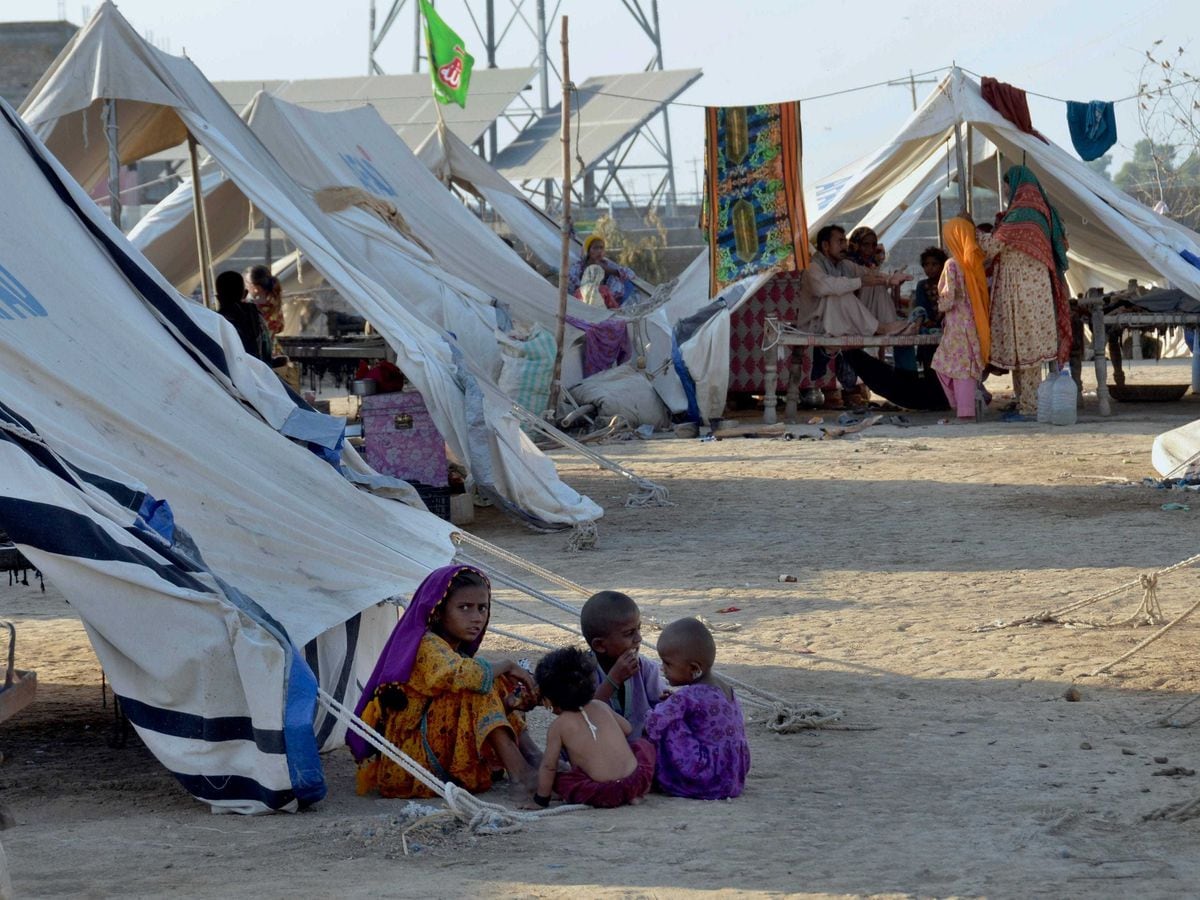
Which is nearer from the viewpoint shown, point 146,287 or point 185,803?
point 185,803

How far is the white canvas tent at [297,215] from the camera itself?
26.5 feet

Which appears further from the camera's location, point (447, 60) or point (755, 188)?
point (447, 60)

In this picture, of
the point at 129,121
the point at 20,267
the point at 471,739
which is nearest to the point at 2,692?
the point at 471,739

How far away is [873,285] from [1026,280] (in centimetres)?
143

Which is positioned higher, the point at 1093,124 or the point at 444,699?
the point at 1093,124

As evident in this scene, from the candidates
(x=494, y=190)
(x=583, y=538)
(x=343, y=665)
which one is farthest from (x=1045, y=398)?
(x=343, y=665)

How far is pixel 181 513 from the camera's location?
14.6 feet

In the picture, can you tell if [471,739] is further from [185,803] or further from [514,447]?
[514,447]

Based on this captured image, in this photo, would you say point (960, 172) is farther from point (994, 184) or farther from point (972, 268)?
point (994, 184)

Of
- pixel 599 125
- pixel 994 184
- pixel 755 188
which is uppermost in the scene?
pixel 599 125

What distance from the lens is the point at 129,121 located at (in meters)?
9.62

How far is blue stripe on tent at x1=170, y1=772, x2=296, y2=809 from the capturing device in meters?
3.75

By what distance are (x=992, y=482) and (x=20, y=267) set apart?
19.8 feet

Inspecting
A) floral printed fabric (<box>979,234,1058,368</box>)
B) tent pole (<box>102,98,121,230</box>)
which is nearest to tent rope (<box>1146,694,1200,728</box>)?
tent pole (<box>102,98,121,230</box>)
